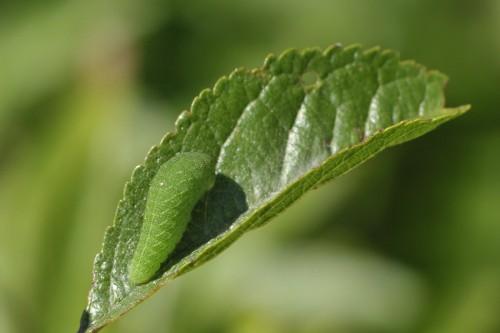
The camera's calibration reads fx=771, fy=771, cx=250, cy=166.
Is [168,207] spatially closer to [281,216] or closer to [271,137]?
[271,137]

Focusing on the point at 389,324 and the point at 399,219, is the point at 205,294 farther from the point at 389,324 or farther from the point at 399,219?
the point at 399,219

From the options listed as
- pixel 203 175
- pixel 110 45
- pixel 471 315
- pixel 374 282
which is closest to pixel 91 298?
pixel 203 175

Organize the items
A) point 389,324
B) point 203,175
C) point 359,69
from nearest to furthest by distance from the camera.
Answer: point 203,175 < point 359,69 < point 389,324

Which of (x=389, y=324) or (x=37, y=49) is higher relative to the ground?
(x=37, y=49)

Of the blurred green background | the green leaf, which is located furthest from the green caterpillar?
the blurred green background

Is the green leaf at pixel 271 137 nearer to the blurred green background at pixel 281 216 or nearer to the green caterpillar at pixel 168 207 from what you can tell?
the green caterpillar at pixel 168 207

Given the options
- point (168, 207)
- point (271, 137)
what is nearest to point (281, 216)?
point (271, 137)
